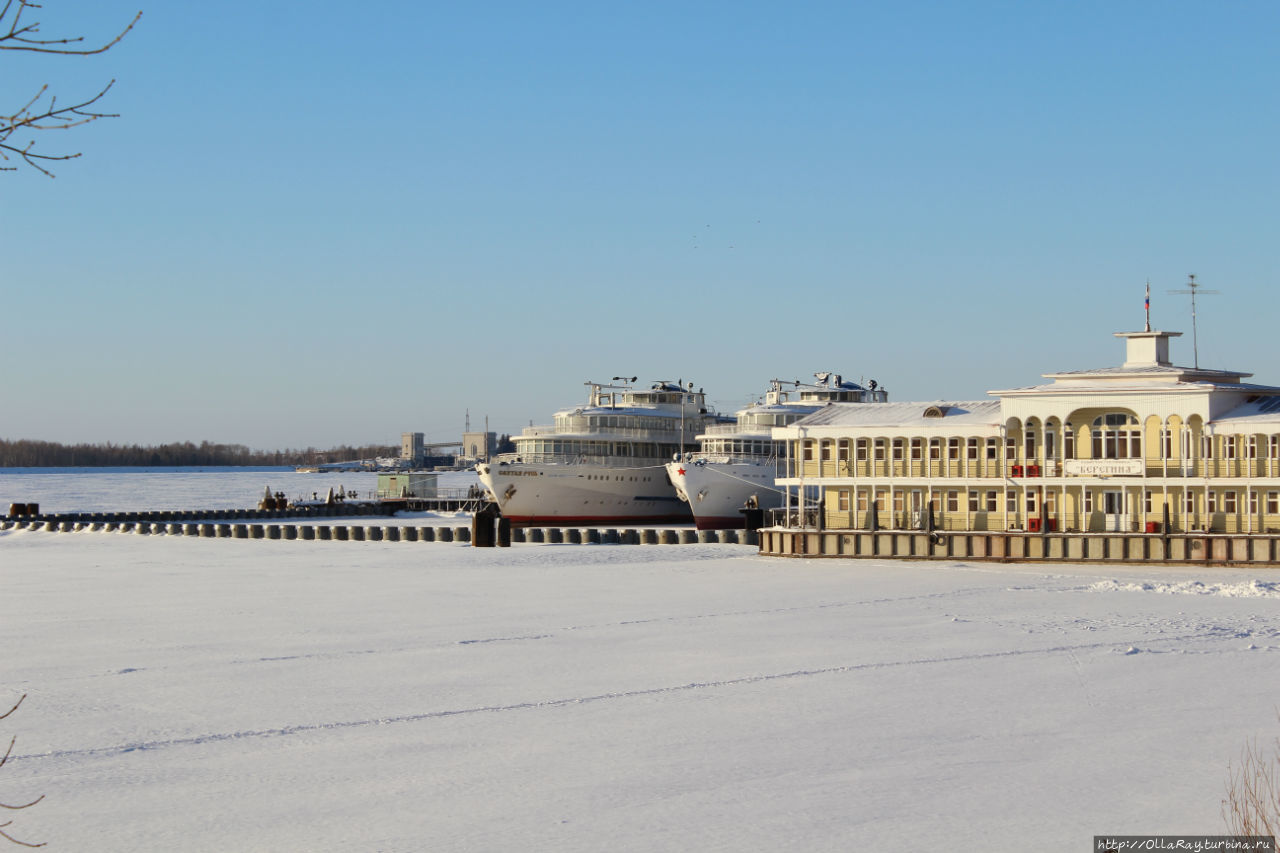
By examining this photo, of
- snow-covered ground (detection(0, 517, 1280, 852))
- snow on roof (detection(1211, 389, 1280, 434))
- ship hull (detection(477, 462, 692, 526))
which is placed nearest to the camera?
snow-covered ground (detection(0, 517, 1280, 852))

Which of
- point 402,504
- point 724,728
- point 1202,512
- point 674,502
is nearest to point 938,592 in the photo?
point 1202,512

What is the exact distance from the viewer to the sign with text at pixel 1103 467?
42875 mm

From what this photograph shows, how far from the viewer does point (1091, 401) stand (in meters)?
43.2

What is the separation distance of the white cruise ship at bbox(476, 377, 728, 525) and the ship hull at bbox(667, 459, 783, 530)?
19.4 ft

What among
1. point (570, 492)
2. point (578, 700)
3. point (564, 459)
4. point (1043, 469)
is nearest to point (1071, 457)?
point (1043, 469)

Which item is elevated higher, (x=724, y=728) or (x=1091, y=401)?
(x=1091, y=401)

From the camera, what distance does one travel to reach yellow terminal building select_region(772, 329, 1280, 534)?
138 feet

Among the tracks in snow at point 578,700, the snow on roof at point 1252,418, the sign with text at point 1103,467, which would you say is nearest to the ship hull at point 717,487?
the sign with text at point 1103,467

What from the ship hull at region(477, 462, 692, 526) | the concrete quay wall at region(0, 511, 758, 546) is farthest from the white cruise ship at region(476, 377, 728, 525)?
the concrete quay wall at region(0, 511, 758, 546)

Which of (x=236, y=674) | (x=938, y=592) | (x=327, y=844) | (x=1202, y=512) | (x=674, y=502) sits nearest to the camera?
(x=327, y=844)

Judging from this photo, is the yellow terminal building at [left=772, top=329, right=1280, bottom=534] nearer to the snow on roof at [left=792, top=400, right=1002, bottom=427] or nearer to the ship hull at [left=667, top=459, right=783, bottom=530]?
the snow on roof at [left=792, top=400, right=1002, bottom=427]

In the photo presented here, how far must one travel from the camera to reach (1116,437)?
44.3 metres

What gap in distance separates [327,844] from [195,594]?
22.4 metres

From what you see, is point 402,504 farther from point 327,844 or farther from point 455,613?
point 327,844
